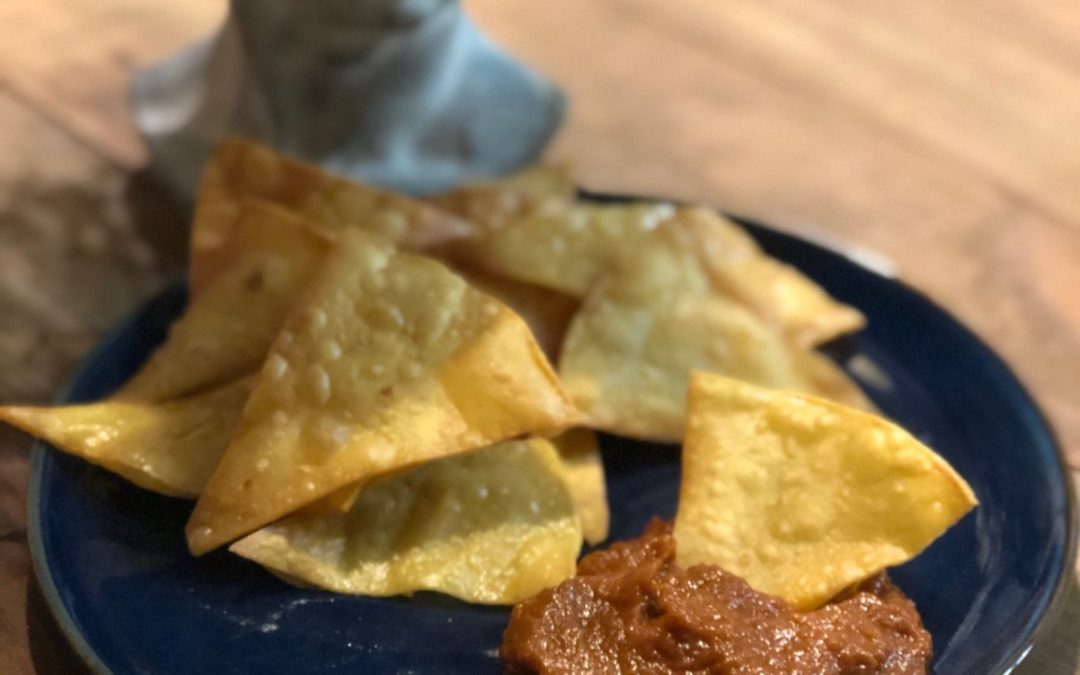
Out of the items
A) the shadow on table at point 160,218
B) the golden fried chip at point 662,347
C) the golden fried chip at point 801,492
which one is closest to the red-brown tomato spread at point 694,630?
the golden fried chip at point 801,492

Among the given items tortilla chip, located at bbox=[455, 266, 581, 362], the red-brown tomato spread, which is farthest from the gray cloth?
the red-brown tomato spread

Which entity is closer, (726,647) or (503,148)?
(726,647)

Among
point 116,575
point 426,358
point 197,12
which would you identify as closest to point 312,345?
point 426,358

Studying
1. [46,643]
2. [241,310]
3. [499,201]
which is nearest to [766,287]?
[499,201]

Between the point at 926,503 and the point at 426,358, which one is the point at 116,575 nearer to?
the point at 426,358

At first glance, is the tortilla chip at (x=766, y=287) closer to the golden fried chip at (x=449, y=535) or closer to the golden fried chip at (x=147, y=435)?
the golden fried chip at (x=449, y=535)

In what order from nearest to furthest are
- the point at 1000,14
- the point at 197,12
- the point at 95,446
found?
the point at 95,446 < the point at 197,12 < the point at 1000,14
